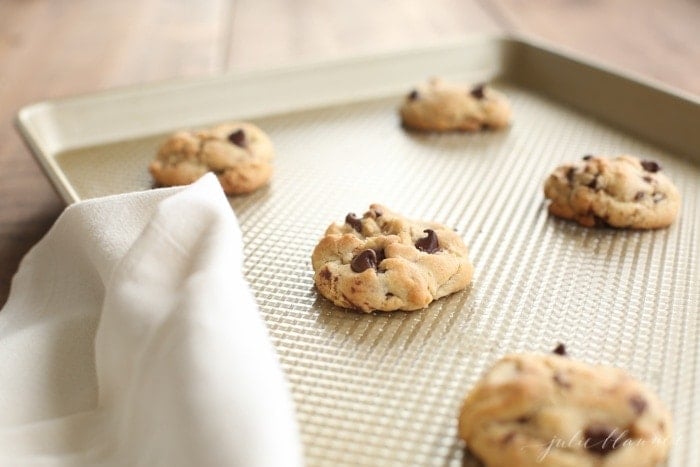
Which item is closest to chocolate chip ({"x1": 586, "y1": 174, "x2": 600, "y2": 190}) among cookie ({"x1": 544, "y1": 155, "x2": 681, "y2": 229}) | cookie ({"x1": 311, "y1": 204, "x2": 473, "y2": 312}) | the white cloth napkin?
cookie ({"x1": 544, "y1": 155, "x2": 681, "y2": 229})

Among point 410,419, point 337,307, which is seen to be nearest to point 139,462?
point 410,419

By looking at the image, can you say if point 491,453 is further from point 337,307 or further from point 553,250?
point 553,250

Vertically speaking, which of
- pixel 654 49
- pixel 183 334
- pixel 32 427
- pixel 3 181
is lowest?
pixel 654 49

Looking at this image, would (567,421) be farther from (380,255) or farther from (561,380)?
(380,255)

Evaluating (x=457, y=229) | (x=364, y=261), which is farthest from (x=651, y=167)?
(x=364, y=261)

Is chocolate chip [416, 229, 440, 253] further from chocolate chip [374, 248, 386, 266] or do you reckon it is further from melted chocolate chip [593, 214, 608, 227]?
melted chocolate chip [593, 214, 608, 227]
